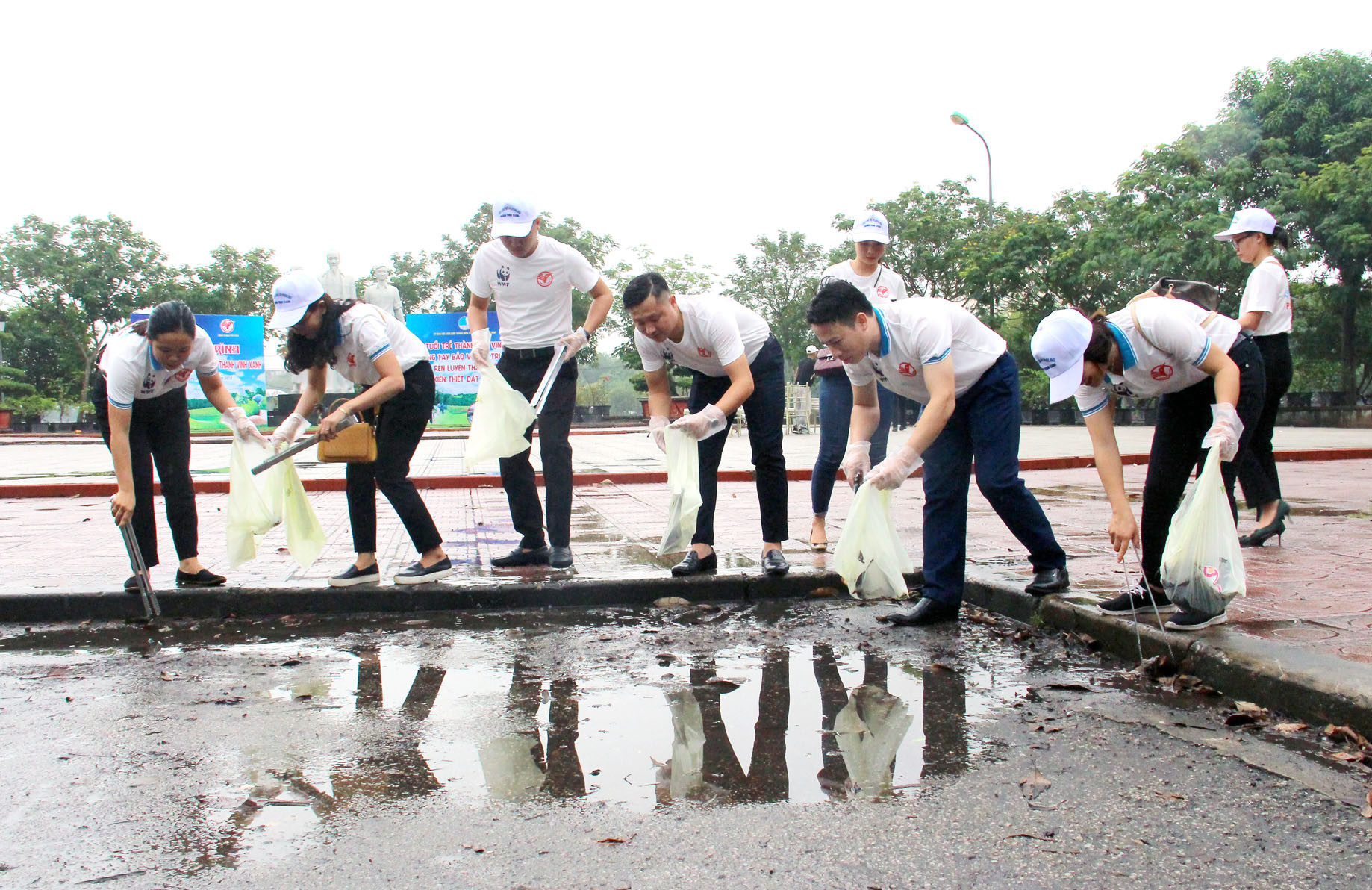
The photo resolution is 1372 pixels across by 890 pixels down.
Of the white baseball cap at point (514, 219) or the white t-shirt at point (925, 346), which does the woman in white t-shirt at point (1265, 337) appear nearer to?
the white t-shirt at point (925, 346)

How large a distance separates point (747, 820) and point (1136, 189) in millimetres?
32907

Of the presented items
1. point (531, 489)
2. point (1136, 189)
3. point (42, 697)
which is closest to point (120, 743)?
point (42, 697)

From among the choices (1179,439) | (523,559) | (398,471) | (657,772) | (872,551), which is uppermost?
(1179,439)

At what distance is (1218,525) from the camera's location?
3.65m

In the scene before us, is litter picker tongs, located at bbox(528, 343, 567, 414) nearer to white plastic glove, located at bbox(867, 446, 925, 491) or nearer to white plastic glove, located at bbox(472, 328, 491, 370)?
white plastic glove, located at bbox(472, 328, 491, 370)

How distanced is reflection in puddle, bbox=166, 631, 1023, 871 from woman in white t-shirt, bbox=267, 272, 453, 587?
3.60 feet

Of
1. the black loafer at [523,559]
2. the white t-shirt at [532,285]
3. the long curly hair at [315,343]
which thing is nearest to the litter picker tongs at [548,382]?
the white t-shirt at [532,285]

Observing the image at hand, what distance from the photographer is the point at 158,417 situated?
4.96 meters

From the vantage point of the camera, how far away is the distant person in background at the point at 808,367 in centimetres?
649

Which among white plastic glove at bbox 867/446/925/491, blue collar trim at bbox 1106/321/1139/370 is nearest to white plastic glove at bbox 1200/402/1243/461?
blue collar trim at bbox 1106/321/1139/370

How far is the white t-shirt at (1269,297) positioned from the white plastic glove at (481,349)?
12.5 feet

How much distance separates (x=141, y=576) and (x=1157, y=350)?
4.10 m

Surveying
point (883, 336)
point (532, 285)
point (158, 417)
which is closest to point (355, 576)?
point (158, 417)

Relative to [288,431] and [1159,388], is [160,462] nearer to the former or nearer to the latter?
[288,431]
